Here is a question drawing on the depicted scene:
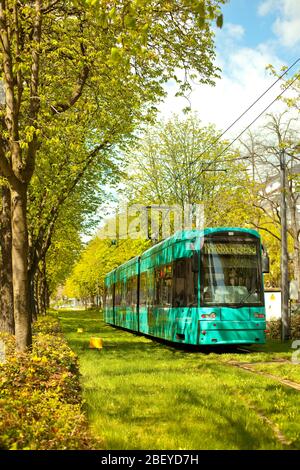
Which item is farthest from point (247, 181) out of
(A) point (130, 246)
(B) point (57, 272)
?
(B) point (57, 272)

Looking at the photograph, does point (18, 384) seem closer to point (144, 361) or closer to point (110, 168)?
point (144, 361)

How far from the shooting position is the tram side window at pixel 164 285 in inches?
681

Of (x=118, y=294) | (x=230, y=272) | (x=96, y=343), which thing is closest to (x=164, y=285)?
(x=96, y=343)

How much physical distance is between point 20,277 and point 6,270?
19.7 feet

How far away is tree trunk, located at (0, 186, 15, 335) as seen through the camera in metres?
15.0

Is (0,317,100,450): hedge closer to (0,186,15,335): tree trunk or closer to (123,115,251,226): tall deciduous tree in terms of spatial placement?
(0,186,15,335): tree trunk

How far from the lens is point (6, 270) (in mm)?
15141

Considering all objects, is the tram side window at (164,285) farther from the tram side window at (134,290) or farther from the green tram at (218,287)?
the tram side window at (134,290)

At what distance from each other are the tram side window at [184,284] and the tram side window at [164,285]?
0.54 meters

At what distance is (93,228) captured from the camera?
32719 millimetres

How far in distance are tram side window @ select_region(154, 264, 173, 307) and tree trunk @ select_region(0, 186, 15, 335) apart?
16.0ft

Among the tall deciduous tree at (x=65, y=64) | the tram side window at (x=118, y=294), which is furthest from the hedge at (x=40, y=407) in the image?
the tram side window at (x=118, y=294)

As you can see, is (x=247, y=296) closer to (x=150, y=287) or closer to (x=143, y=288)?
(x=150, y=287)

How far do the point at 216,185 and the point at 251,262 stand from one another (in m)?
22.5
